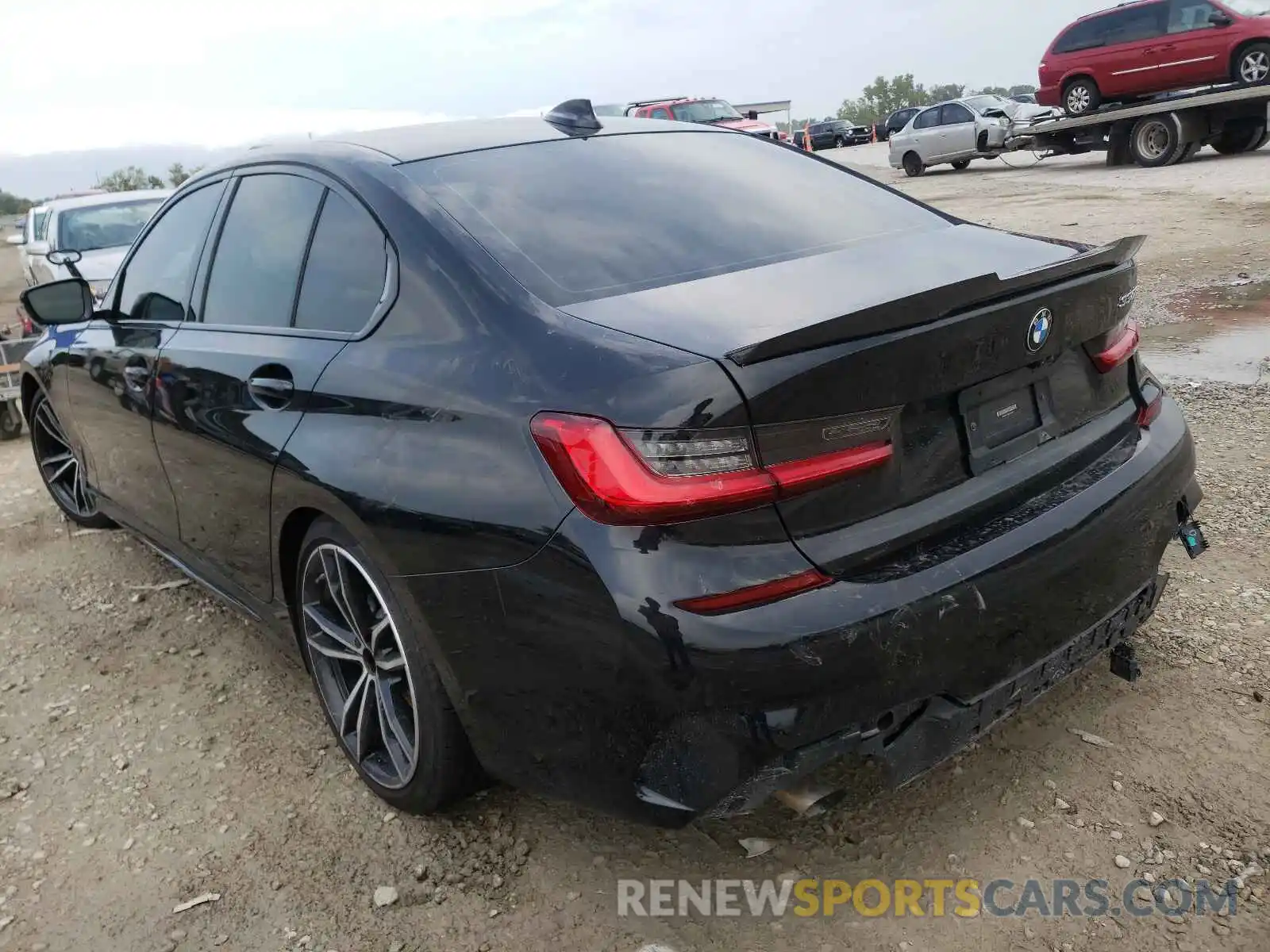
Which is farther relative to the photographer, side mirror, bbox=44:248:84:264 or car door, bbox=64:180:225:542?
side mirror, bbox=44:248:84:264

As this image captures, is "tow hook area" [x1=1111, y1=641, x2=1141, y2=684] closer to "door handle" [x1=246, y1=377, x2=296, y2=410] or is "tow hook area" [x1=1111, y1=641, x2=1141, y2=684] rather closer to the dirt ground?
the dirt ground

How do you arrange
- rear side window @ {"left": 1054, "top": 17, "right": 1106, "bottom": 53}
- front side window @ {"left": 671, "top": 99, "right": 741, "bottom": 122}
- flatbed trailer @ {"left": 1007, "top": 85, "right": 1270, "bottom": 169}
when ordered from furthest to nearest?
front side window @ {"left": 671, "top": 99, "right": 741, "bottom": 122}, rear side window @ {"left": 1054, "top": 17, "right": 1106, "bottom": 53}, flatbed trailer @ {"left": 1007, "top": 85, "right": 1270, "bottom": 169}

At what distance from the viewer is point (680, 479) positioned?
72.9 inches

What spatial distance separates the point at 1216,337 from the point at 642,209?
5.29 metres

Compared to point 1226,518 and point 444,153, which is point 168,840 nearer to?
point 444,153

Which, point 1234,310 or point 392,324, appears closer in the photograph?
point 392,324

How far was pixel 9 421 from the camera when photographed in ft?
24.8

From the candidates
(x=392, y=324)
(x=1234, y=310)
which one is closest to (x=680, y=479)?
(x=392, y=324)

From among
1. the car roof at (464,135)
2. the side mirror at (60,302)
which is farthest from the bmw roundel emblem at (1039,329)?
the side mirror at (60,302)

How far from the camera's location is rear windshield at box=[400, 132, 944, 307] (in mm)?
2361

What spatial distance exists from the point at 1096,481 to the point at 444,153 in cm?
182

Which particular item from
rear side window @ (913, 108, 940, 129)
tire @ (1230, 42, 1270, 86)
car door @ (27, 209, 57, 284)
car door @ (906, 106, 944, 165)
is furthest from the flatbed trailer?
car door @ (27, 209, 57, 284)

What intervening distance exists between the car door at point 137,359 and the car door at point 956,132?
855 inches

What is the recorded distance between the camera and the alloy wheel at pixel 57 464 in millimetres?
4980
